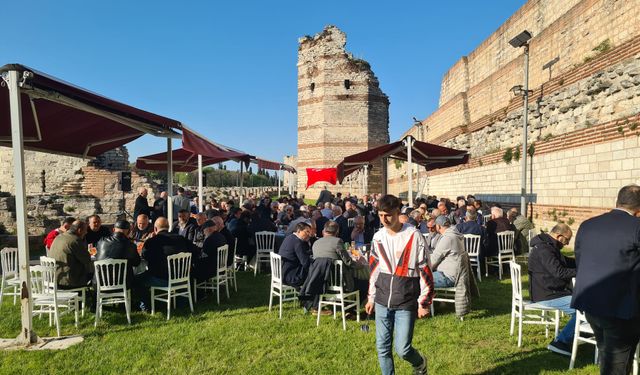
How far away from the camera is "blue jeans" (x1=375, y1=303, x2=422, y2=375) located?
118 inches

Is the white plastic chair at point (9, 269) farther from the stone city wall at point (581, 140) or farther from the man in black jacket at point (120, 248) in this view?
the stone city wall at point (581, 140)

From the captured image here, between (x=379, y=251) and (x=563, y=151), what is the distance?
919 centimetres

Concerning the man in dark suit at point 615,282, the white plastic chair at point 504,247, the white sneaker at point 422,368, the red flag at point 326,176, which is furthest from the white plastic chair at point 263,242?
the red flag at point 326,176

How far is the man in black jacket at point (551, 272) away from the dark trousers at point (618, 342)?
143 centimetres

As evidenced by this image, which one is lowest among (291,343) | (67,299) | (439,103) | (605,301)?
(291,343)

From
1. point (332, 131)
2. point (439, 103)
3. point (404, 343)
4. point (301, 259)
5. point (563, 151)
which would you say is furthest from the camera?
point (332, 131)

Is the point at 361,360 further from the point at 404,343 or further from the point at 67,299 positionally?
the point at 67,299

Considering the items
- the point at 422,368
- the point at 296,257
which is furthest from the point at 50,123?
the point at 422,368

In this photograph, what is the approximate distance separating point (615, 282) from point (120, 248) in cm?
519

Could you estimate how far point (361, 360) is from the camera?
4.04 m

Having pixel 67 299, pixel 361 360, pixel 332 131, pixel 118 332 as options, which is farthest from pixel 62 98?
pixel 332 131

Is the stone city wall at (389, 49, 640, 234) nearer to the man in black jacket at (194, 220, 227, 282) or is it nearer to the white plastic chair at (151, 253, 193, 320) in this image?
the man in black jacket at (194, 220, 227, 282)

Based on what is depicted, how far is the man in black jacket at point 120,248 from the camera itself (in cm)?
516

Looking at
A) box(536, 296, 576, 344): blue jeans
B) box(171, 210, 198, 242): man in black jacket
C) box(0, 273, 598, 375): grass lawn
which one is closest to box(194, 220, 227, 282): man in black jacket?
box(0, 273, 598, 375): grass lawn
